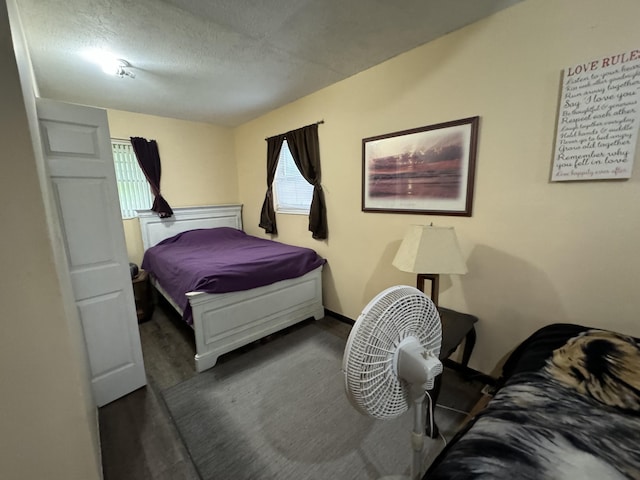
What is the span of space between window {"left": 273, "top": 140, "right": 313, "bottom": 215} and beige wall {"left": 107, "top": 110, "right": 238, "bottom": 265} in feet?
3.65

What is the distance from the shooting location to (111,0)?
1.37 meters

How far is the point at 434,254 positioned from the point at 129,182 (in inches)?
143

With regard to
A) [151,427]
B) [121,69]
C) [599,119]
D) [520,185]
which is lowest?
[151,427]

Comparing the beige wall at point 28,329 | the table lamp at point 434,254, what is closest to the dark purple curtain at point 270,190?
the table lamp at point 434,254

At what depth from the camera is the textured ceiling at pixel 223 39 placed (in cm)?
145

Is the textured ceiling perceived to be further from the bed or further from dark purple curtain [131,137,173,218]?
the bed

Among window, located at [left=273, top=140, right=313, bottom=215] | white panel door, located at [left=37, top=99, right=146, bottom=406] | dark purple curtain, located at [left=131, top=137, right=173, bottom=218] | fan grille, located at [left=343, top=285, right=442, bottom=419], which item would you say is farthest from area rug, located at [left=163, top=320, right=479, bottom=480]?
dark purple curtain, located at [left=131, top=137, right=173, bottom=218]

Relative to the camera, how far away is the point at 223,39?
1.74 m

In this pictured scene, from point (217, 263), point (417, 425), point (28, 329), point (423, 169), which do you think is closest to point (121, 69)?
point (217, 263)

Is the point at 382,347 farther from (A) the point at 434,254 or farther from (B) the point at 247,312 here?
(B) the point at 247,312

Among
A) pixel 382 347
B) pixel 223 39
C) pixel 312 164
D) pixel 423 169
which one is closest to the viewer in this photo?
pixel 382 347

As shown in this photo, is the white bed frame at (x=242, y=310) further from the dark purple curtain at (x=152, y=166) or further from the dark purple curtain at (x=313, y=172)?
the dark purple curtain at (x=313, y=172)

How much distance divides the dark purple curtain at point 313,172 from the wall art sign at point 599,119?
73.0 inches

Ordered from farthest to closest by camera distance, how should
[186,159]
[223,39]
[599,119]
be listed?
[186,159]
[223,39]
[599,119]
